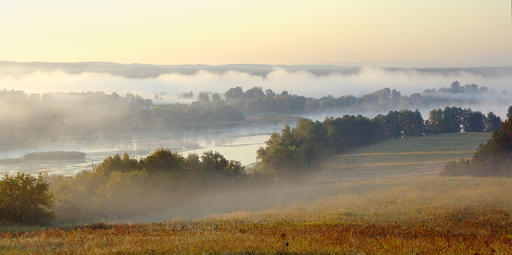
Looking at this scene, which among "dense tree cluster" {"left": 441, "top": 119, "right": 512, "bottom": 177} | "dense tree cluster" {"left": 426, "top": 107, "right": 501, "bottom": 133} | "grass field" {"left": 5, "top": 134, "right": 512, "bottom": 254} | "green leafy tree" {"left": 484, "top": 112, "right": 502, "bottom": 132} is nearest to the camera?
"grass field" {"left": 5, "top": 134, "right": 512, "bottom": 254}

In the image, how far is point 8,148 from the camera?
132 m

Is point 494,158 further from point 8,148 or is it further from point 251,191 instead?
point 8,148

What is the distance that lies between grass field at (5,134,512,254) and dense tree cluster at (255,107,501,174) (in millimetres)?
7336

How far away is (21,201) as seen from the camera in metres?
30.7

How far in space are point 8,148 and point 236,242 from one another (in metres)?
136

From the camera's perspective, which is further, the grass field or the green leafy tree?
the green leafy tree

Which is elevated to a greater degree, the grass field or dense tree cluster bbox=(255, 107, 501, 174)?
dense tree cluster bbox=(255, 107, 501, 174)

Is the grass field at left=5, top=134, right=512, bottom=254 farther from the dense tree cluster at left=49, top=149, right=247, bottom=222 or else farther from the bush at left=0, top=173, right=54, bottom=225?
the bush at left=0, top=173, right=54, bottom=225

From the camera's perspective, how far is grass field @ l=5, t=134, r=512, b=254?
12.1 meters

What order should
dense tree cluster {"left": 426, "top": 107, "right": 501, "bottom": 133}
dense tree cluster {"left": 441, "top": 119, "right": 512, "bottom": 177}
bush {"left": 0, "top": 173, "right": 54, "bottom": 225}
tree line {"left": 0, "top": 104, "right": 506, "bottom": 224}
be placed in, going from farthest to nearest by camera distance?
dense tree cluster {"left": 426, "top": 107, "right": 501, "bottom": 133}, dense tree cluster {"left": 441, "top": 119, "right": 512, "bottom": 177}, tree line {"left": 0, "top": 104, "right": 506, "bottom": 224}, bush {"left": 0, "top": 173, "right": 54, "bottom": 225}

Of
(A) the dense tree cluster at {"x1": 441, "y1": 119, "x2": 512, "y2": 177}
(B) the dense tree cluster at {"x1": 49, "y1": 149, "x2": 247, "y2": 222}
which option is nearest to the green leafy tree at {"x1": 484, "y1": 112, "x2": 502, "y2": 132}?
(A) the dense tree cluster at {"x1": 441, "y1": 119, "x2": 512, "y2": 177}

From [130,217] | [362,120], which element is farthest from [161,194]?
[362,120]

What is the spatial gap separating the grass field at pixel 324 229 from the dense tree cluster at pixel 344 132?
7.34 metres

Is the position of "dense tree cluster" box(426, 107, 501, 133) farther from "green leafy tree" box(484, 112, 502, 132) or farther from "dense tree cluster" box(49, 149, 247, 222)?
"dense tree cluster" box(49, 149, 247, 222)
